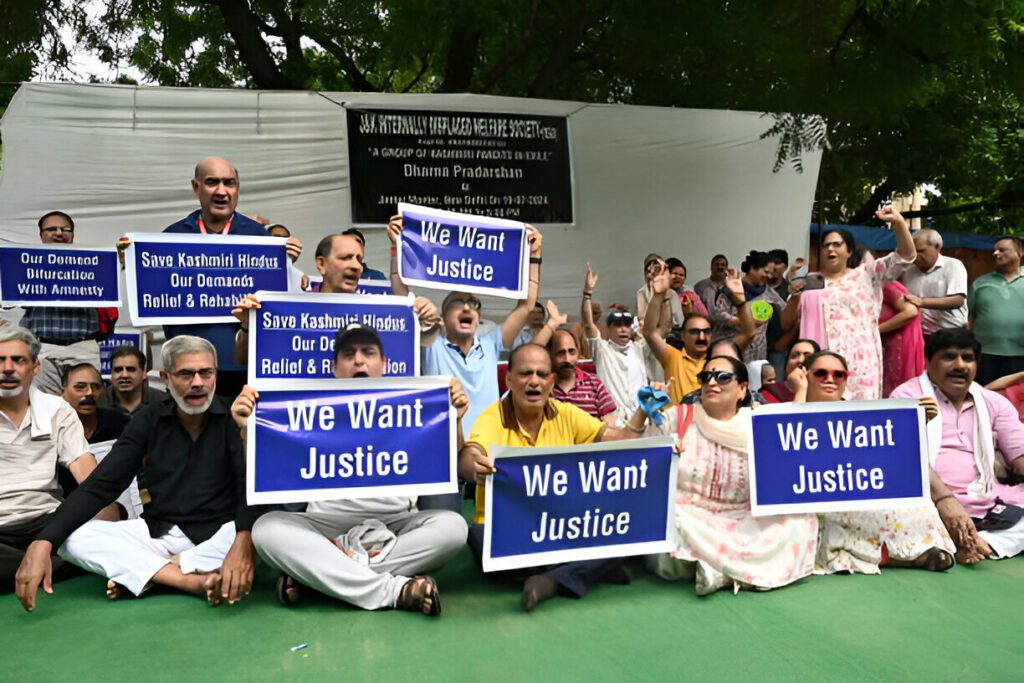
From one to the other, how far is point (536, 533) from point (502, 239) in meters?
2.10

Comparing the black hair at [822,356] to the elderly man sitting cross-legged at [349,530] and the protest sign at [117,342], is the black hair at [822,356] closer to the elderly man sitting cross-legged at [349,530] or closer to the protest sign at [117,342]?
the elderly man sitting cross-legged at [349,530]

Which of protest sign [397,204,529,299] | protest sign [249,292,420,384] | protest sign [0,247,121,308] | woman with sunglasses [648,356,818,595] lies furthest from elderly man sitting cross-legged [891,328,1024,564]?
protest sign [0,247,121,308]

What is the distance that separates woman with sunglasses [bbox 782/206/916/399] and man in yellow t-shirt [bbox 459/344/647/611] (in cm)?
218

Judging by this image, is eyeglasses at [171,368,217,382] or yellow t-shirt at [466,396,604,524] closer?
eyeglasses at [171,368,217,382]

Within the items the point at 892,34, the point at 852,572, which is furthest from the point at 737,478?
the point at 892,34

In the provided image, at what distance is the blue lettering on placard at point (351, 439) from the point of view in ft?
13.1

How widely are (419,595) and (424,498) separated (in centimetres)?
88

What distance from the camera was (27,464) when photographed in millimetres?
4609

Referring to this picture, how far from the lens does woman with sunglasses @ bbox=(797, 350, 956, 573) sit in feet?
15.5

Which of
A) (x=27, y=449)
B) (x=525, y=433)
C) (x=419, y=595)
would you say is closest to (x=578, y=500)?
(x=525, y=433)

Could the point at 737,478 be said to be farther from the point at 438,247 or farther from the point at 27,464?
the point at 27,464

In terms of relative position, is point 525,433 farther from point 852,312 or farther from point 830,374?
point 852,312

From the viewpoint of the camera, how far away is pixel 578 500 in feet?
13.8

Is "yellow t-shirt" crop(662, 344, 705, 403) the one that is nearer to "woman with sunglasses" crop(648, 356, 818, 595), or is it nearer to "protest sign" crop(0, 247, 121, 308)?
"woman with sunglasses" crop(648, 356, 818, 595)
